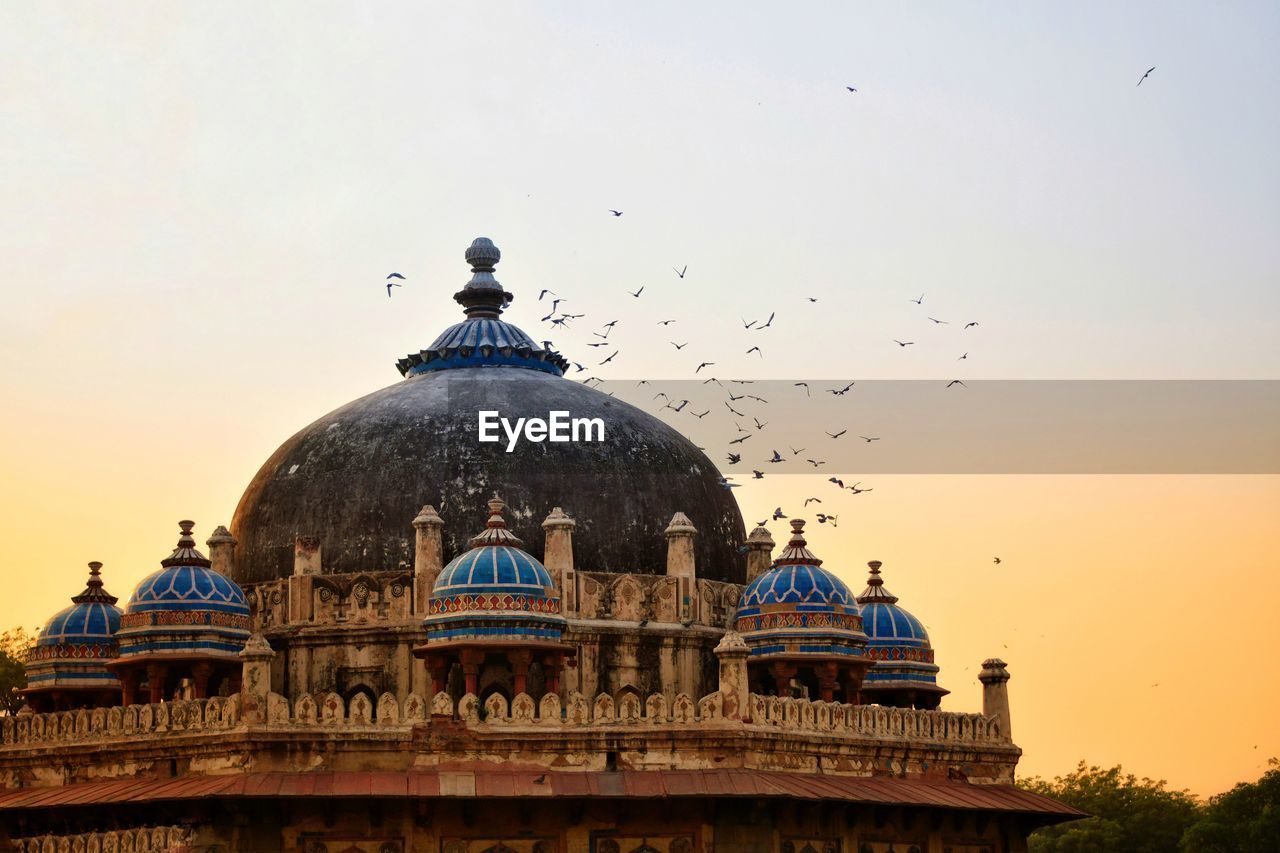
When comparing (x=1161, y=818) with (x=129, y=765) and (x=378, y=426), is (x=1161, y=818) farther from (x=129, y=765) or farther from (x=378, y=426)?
(x=129, y=765)

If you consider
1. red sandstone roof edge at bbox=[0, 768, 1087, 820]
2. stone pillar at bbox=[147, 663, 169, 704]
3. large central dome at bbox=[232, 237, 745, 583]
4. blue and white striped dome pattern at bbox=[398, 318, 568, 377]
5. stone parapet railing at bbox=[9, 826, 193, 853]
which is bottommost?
stone parapet railing at bbox=[9, 826, 193, 853]

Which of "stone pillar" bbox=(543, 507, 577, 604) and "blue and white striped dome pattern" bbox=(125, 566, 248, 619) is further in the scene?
"stone pillar" bbox=(543, 507, 577, 604)

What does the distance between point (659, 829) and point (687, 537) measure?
6.84 m

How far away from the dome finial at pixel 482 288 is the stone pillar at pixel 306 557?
7.47m

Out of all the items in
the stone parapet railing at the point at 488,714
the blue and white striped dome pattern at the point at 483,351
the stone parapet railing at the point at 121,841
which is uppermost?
the blue and white striped dome pattern at the point at 483,351

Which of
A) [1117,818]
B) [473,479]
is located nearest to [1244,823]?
[1117,818]

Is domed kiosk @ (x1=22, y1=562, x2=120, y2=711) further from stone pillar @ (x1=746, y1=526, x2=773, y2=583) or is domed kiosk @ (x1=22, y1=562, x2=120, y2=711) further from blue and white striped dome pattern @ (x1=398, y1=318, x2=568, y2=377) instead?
stone pillar @ (x1=746, y1=526, x2=773, y2=583)

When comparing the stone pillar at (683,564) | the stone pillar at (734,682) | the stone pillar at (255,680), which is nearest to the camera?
the stone pillar at (255,680)

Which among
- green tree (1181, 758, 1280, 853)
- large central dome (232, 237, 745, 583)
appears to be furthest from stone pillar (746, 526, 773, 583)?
green tree (1181, 758, 1280, 853)

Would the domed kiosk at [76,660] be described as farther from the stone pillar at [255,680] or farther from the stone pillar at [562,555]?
the stone pillar at [562,555]

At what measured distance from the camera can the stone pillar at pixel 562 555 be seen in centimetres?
3997

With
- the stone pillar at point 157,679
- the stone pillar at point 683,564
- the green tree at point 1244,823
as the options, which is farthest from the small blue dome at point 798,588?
the green tree at point 1244,823

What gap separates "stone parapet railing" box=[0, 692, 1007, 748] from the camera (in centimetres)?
3619

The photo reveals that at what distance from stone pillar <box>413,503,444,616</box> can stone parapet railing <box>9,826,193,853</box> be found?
Answer: 6157mm
